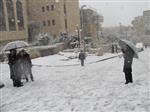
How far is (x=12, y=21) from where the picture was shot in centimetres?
4025

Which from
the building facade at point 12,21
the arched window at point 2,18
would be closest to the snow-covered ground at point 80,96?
the arched window at point 2,18

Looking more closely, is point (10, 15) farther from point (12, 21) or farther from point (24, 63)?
point (24, 63)

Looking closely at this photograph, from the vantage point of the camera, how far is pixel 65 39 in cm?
3572

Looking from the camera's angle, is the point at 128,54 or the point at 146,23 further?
the point at 146,23

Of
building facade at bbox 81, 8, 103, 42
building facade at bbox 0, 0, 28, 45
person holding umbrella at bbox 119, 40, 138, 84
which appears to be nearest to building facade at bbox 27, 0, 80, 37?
building facade at bbox 0, 0, 28, 45

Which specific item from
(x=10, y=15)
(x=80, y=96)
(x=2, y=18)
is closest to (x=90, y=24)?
(x=10, y=15)

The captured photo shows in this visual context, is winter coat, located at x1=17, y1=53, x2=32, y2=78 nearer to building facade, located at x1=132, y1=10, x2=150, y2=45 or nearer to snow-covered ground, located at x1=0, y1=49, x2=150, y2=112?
snow-covered ground, located at x1=0, y1=49, x2=150, y2=112

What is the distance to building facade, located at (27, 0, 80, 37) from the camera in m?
47.0

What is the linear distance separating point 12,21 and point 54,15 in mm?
9470

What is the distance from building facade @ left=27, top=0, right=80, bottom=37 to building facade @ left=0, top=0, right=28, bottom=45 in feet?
21.1

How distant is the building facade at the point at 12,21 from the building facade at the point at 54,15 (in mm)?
6430

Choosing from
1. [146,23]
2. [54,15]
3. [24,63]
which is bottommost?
[24,63]

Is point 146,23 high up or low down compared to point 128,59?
up

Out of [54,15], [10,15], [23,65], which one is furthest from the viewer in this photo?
[54,15]
